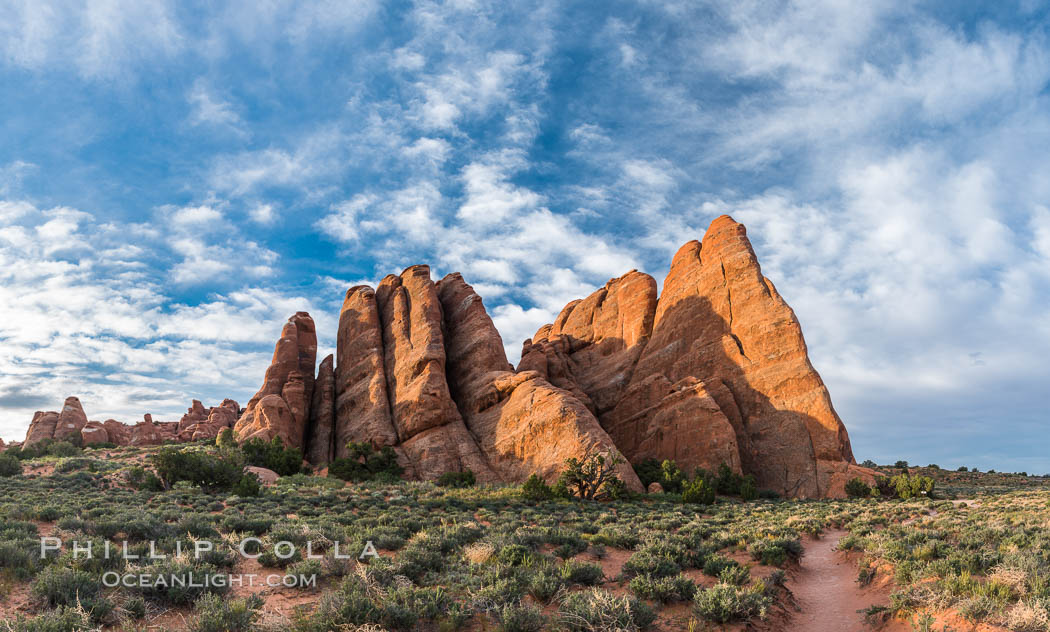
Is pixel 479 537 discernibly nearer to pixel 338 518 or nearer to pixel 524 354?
pixel 338 518

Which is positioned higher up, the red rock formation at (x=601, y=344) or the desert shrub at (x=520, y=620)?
the red rock formation at (x=601, y=344)

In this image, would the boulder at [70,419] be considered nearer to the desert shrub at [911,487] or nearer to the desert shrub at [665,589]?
the desert shrub at [665,589]

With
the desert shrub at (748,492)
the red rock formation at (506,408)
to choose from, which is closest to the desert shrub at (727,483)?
the desert shrub at (748,492)

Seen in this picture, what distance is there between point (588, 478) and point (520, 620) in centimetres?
2737

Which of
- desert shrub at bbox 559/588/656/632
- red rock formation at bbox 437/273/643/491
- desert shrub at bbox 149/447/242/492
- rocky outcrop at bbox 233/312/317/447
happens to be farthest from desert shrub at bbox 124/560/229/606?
rocky outcrop at bbox 233/312/317/447

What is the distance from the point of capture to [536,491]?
3284 cm

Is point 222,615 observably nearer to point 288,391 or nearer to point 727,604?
point 727,604

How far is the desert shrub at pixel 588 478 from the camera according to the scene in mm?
34531

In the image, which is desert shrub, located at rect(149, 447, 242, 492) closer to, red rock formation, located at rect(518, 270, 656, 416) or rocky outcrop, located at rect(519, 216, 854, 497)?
red rock formation, located at rect(518, 270, 656, 416)

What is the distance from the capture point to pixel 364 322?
58906 millimetres

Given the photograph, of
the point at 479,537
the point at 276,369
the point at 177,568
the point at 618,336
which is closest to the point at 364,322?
the point at 276,369

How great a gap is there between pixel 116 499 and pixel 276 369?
35278 millimetres

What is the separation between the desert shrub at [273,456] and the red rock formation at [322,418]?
14.7 feet

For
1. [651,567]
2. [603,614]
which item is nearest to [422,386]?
[651,567]
